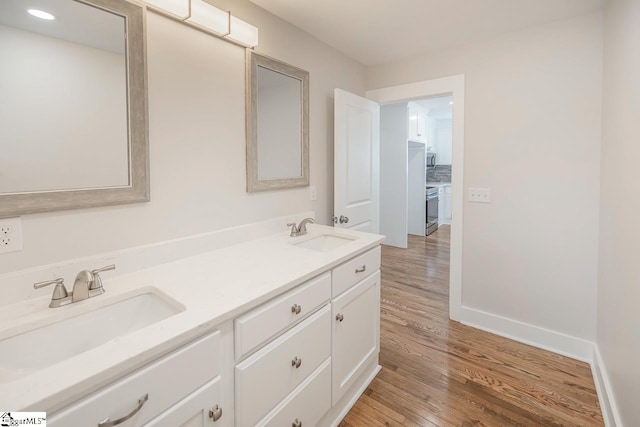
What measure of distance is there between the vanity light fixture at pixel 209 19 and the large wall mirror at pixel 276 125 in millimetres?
103

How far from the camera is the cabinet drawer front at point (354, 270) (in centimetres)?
147

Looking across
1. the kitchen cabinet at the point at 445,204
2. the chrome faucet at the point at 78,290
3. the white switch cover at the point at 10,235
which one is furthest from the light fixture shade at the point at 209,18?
the kitchen cabinet at the point at 445,204

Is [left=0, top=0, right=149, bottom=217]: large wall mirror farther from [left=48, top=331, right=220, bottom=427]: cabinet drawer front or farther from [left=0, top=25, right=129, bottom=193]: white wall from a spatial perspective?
[left=48, top=331, right=220, bottom=427]: cabinet drawer front

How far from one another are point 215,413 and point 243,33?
1.79 meters

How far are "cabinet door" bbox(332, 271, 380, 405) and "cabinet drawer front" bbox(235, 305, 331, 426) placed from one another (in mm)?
98

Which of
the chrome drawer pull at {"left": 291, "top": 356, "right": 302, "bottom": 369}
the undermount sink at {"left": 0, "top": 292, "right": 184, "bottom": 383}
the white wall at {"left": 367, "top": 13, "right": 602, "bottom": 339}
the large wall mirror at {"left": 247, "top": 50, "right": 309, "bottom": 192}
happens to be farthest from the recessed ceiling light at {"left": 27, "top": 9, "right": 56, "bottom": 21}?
the white wall at {"left": 367, "top": 13, "right": 602, "bottom": 339}

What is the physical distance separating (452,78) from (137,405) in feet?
9.23

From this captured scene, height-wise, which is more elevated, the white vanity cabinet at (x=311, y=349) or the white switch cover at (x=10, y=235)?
the white switch cover at (x=10, y=235)

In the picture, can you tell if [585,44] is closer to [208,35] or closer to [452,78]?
[452,78]

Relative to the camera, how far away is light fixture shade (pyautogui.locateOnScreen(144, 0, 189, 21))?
1.34 m

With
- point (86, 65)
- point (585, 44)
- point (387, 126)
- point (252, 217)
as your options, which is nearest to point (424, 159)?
point (387, 126)

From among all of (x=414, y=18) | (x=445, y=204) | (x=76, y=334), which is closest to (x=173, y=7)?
(x=76, y=334)

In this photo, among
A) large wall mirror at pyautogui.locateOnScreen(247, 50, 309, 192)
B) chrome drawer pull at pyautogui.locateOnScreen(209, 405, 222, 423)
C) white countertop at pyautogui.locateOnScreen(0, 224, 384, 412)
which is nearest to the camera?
white countertop at pyautogui.locateOnScreen(0, 224, 384, 412)

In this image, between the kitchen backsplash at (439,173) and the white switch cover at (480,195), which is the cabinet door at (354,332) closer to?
the white switch cover at (480,195)
